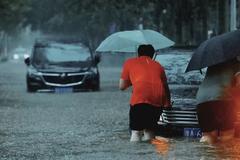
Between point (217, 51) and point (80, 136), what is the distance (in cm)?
453

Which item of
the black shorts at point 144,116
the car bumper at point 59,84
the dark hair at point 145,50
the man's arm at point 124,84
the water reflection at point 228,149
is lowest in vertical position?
the car bumper at point 59,84

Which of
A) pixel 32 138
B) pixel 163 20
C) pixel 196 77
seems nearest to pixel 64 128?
pixel 32 138

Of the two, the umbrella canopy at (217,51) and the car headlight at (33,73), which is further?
the car headlight at (33,73)

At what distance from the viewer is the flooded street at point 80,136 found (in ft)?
38.3

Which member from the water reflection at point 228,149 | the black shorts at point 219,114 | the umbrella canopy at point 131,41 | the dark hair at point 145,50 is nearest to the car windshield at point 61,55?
the umbrella canopy at point 131,41

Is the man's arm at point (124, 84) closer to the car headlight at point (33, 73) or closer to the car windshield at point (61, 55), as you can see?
the car headlight at point (33, 73)

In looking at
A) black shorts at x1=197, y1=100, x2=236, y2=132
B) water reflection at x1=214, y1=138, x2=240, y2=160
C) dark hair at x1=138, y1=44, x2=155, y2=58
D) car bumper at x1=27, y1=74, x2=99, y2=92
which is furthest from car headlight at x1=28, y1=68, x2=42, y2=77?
black shorts at x1=197, y1=100, x2=236, y2=132

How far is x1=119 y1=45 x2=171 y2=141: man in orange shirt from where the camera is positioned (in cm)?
1281

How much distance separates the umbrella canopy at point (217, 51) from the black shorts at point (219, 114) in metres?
0.53

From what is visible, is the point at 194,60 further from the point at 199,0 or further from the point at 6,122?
the point at 199,0

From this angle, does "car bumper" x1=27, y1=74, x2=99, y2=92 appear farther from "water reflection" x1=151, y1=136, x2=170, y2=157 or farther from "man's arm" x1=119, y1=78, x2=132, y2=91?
"man's arm" x1=119, y1=78, x2=132, y2=91

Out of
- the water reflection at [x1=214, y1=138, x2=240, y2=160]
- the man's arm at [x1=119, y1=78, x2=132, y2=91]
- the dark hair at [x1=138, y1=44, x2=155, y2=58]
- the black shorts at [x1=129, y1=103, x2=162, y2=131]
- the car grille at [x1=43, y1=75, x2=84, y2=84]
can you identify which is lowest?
the car grille at [x1=43, y1=75, x2=84, y2=84]

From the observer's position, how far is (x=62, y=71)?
91.1 feet

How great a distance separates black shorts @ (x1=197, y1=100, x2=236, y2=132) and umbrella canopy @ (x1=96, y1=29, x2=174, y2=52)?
355cm
